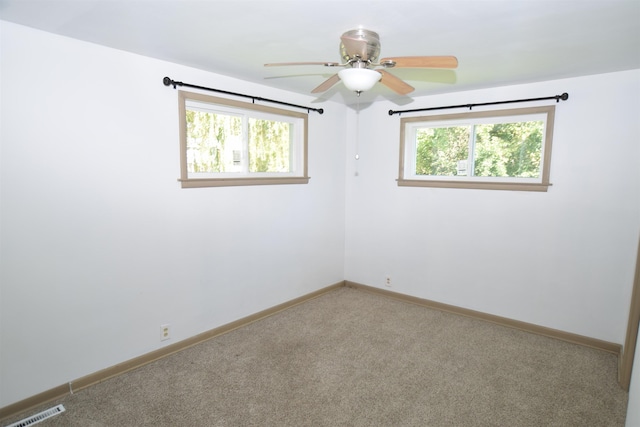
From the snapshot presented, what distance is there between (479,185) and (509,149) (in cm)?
43

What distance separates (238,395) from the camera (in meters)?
2.40

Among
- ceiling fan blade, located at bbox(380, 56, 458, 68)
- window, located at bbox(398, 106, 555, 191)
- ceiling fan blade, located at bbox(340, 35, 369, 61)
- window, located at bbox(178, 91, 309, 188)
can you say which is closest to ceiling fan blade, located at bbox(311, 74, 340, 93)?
ceiling fan blade, located at bbox(340, 35, 369, 61)

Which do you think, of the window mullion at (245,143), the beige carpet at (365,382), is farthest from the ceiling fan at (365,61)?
the beige carpet at (365,382)

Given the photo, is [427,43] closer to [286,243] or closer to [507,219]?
[507,219]

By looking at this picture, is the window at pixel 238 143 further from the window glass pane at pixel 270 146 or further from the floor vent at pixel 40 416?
the floor vent at pixel 40 416

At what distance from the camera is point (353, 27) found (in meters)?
2.02

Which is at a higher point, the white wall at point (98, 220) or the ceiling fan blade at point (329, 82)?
the ceiling fan blade at point (329, 82)

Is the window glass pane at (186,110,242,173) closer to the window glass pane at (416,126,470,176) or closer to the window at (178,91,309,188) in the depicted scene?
the window at (178,91,309,188)

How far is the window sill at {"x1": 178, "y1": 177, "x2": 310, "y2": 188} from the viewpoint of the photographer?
2.93 meters

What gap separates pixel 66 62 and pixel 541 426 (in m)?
3.63

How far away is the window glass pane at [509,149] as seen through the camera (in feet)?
11.0

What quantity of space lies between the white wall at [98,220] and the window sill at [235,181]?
0.06 meters

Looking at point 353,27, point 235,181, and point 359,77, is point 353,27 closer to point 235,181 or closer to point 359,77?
point 359,77

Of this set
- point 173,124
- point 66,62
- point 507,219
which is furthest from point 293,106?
point 507,219
